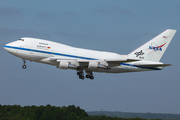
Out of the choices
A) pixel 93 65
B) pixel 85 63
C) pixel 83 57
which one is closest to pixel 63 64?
pixel 85 63

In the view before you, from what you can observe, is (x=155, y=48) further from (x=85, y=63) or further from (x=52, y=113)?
(x=52, y=113)

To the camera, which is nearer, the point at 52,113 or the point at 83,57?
the point at 83,57

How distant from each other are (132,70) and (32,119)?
5286 cm

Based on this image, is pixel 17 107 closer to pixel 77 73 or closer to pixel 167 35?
pixel 77 73

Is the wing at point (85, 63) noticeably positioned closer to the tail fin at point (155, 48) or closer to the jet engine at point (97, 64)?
the jet engine at point (97, 64)

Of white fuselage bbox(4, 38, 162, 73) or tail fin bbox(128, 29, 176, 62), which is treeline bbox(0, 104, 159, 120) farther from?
white fuselage bbox(4, 38, 162, 73)

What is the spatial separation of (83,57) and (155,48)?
16045 mm

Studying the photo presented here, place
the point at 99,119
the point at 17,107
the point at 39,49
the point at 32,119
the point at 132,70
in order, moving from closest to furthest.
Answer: the point at 39,49 → the point at 132,70 → the point at 99,119 → the point at 32,119 → the point at 17,107

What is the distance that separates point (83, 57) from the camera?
5838 cm

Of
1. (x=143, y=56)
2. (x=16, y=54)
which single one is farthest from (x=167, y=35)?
(x=16, y=54)

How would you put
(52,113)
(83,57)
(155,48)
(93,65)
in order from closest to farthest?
(93,65) → (83,57) → (155,48) → (52,113)

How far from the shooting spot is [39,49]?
56.6 metres

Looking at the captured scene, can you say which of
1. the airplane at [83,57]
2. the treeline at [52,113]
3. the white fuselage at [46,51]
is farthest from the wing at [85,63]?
the treeline at [52,113]

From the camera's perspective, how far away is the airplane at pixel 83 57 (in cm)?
5647
